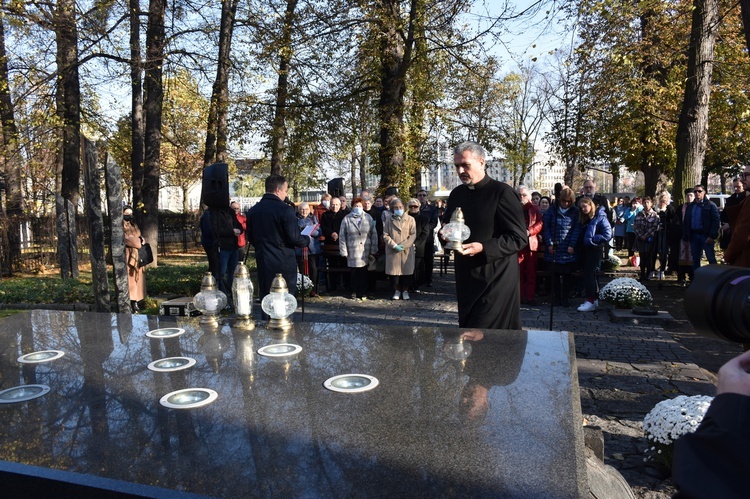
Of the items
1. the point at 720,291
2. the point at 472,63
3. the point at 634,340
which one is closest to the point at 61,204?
the point at 472,63

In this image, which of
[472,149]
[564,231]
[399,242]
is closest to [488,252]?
[472,149]

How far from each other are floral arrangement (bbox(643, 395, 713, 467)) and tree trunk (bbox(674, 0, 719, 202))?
9.67 meters

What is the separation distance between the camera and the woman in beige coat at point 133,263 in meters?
10.0

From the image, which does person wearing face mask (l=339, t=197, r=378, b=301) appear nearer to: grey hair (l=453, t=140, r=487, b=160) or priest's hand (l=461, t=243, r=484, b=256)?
grey hair (l=453, t=140, r=487, b=160)

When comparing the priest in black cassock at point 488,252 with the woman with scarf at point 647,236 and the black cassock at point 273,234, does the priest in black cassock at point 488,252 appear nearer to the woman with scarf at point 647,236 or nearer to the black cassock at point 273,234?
the black cassock at point 273,234


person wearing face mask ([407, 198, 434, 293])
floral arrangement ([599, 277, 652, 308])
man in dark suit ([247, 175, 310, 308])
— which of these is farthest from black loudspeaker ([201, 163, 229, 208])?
floral arrangement ([599, 277, 652, 308])

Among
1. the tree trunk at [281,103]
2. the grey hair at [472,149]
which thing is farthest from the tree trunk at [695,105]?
the tree trunk at [281,103]

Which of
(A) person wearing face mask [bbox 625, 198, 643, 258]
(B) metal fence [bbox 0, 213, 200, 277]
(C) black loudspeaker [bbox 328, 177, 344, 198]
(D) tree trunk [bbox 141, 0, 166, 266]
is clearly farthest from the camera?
(A) person wearing face mask [bbox 625, 198, 643, 258]

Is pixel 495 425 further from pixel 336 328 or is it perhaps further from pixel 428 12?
pixel 428 12

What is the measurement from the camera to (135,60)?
46.8 feet

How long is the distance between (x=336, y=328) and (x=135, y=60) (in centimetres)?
1286

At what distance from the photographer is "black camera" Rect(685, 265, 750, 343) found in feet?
4.06

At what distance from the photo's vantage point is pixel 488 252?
429 centimetres

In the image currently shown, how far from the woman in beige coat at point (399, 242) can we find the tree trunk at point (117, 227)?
5252mm
